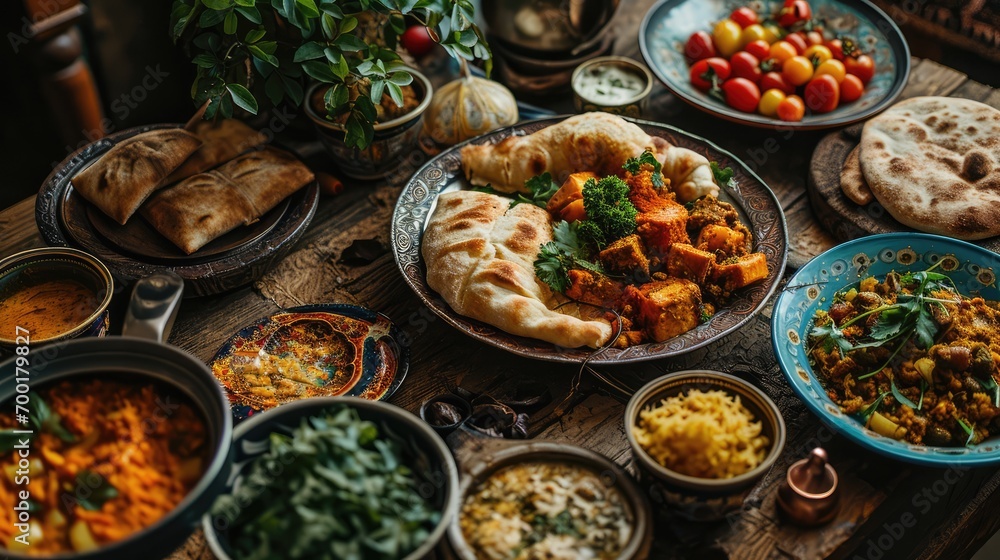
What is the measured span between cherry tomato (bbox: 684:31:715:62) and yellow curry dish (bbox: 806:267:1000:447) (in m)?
1.93

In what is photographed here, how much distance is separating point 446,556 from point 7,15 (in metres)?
3.33

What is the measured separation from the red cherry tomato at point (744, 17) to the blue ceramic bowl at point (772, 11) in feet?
0.42

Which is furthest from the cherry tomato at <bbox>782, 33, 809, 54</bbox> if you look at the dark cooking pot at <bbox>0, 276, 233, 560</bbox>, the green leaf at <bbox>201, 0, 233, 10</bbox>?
the dark cooking pot at <bbox>0, 276, 233, 560</bbox>

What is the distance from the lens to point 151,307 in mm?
2133

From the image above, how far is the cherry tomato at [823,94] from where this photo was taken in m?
3.88

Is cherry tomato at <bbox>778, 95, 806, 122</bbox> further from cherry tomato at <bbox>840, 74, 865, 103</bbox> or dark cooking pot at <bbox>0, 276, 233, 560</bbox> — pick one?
dark cooking pot at <bbox>0, 276, 233, 560</bbox>

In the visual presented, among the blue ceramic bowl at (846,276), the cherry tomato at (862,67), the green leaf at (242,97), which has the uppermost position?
the green leaf at (242,97)

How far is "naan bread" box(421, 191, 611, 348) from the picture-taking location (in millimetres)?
2664

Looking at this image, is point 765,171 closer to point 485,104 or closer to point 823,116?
point 823,116

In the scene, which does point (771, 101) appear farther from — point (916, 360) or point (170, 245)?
point (170, 245)

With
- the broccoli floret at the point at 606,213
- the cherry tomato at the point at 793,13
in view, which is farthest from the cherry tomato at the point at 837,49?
the broccoli floret at the point at 606,213

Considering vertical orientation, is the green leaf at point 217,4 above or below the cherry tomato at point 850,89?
above

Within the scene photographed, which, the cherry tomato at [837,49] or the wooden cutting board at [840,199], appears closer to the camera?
the wooden cutting board at [840,199]

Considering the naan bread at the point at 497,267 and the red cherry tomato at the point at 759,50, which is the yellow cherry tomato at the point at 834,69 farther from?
the naan bread at the point at 497,267
